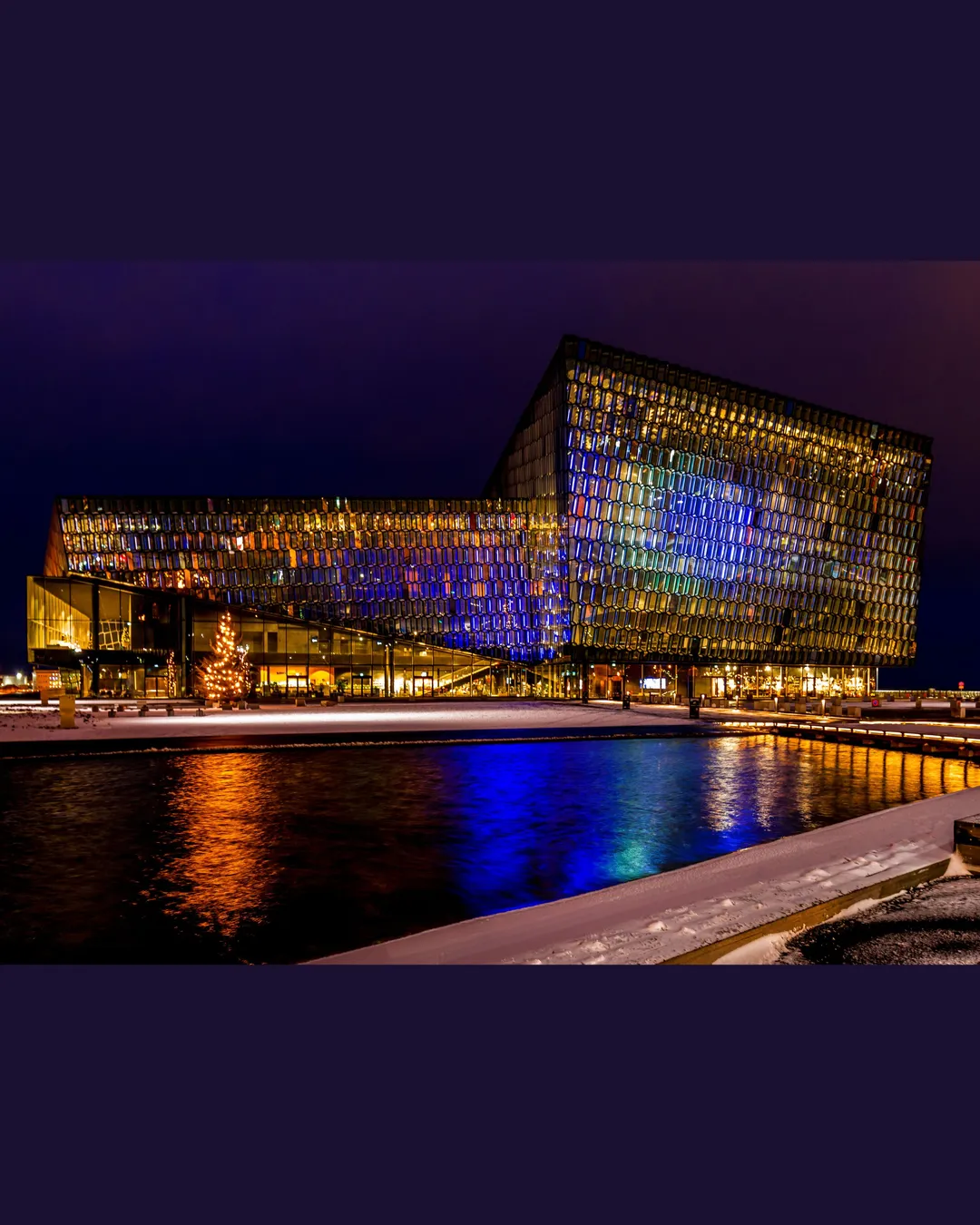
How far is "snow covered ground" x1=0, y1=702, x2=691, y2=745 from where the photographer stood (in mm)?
30469

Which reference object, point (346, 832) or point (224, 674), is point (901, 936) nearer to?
point (346, 832)

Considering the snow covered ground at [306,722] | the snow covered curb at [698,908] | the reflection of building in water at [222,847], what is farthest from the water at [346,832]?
the snow covered ground at [306,722]

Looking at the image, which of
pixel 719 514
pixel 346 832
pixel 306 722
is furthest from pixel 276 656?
pixel 346 832

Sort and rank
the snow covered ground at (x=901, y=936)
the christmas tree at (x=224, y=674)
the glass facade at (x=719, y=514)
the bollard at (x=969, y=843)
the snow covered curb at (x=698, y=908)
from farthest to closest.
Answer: the glass facade at (x=719, y=514) → the christmas tree at (x=224, y=674) → the bollard at (x=969, y=843) → the snow covered ground at (x=901, y=936) → the snow covered curb at (x=698, y=908)

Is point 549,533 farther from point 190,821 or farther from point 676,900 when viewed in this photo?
point 676,900

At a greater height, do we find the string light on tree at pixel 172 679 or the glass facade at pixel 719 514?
the glass facade at pixel 719 514

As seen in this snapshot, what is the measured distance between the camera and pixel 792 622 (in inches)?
3275

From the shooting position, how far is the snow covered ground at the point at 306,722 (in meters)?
30.5

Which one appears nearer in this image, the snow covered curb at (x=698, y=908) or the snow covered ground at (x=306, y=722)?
the snow covered curb at (x=698, y=908)

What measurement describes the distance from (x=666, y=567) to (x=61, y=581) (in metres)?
49.2

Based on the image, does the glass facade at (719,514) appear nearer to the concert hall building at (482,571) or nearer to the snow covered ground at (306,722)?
the concert hall building at (482,571)

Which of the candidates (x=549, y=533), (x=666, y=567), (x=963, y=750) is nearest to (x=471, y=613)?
(x=549, y=533)

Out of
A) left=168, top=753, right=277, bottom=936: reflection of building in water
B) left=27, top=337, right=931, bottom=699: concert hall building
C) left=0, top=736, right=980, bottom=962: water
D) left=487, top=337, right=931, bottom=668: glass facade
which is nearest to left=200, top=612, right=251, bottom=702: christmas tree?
left=27, top=337, right=931, bottom=699: concert hall building

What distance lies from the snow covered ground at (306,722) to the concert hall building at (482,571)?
2293 centimetres
